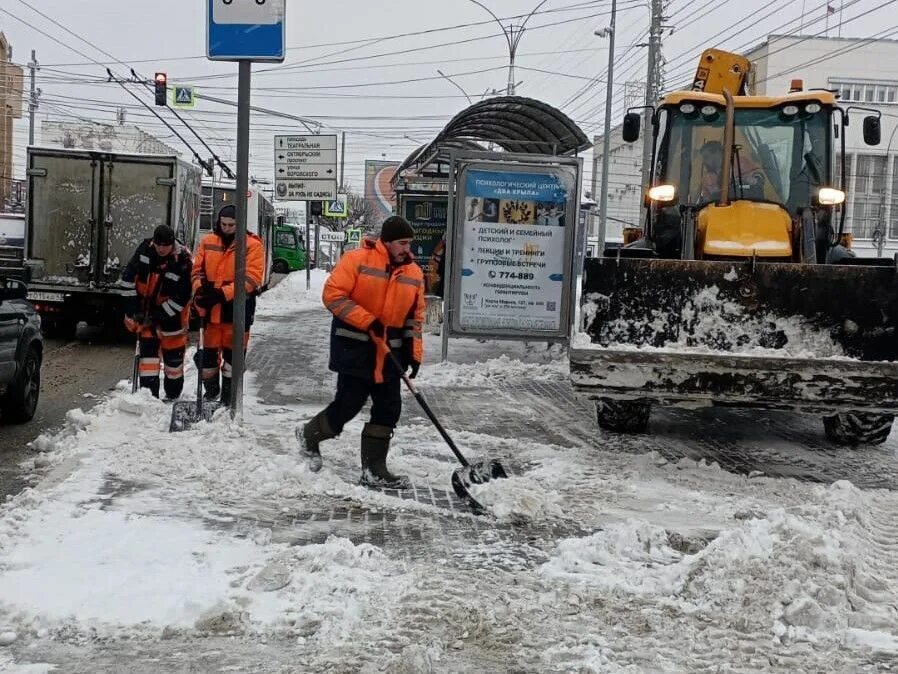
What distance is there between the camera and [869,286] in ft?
24.0

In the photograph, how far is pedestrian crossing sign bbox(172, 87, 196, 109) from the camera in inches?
1125

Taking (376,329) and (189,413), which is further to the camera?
(189,413)

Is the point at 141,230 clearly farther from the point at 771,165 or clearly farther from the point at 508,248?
the point at 771,165

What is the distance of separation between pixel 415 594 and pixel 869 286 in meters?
4.77

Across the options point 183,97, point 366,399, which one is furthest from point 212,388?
point 183,97

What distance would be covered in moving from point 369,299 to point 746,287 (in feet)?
10.0

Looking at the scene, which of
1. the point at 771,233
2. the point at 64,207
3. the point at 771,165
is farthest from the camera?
the point at 64,207

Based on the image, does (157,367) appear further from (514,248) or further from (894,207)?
(894,207)

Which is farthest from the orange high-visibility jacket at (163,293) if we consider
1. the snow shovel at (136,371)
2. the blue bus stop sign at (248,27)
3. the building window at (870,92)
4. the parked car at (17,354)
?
the building window at (870,92)

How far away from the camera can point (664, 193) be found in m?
9.21

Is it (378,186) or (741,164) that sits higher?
(378,186)

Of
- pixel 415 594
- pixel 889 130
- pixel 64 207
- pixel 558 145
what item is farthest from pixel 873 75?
pixel 415 594

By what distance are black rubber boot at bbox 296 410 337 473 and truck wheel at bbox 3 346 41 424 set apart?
308 centimetres

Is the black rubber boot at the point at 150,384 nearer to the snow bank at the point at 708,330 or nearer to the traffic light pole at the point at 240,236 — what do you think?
the traffic light pole at the point at 240,236
